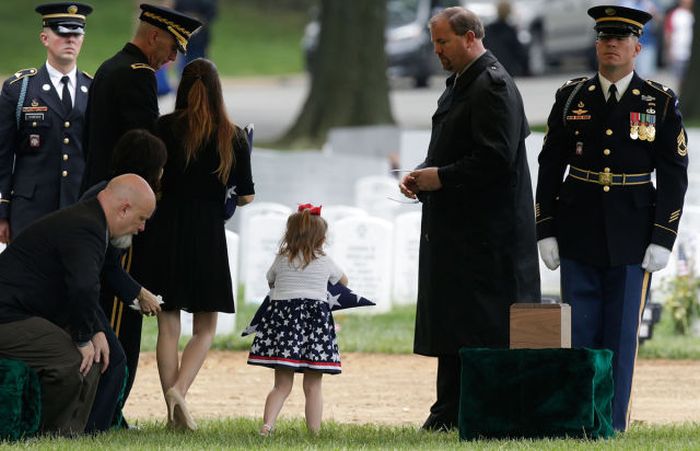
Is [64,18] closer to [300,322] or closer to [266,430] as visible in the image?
[300,322]

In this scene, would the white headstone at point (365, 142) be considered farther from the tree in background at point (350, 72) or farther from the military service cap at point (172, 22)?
the military service cap at point (172, 22)

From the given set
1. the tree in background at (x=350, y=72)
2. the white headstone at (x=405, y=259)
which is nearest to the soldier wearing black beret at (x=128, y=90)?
the white headstone at (x=405, y=259)

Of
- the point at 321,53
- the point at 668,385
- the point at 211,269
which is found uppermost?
the point at 321,53

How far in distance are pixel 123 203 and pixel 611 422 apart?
8.34 ft

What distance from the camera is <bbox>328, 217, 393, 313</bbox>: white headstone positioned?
14961 mm

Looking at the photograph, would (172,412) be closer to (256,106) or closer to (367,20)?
(367,20)

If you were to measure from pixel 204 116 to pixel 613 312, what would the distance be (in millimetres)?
2249

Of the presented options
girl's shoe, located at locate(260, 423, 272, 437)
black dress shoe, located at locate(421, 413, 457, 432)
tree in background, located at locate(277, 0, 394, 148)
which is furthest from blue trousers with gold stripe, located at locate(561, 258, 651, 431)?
tree in background, located at locate(277, 0, 394, 148)

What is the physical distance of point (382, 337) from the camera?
13484 mm

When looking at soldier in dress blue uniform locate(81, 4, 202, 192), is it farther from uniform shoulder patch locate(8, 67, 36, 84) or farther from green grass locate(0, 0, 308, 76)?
green grass locate(0, 0, 308, 76)

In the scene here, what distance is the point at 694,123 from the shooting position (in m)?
26.8

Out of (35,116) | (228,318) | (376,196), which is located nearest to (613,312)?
(35,116)

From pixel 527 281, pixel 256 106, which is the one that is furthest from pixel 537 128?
pixel 527 281

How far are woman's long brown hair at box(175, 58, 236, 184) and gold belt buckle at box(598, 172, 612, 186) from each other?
6.02 ft
